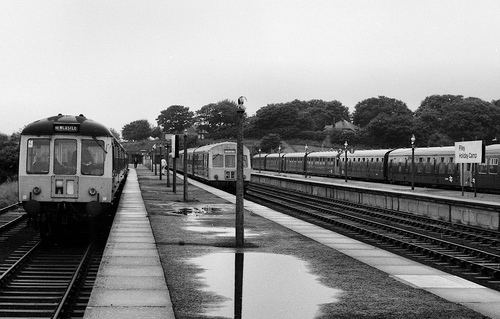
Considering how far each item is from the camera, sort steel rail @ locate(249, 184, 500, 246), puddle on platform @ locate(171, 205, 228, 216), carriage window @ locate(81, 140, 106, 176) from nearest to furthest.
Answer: carriage window @ locate(81, 140, 106, 176)
steel rail @ locate(249, 184, 500, 246)
puddle on platform @ locate(171, 205, 228, 216)

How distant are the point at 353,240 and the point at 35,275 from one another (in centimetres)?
963

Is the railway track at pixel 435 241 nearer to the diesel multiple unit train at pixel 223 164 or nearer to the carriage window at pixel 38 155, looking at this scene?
the carriage window at pixel 38 155

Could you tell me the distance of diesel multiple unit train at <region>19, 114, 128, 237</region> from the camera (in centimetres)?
1702

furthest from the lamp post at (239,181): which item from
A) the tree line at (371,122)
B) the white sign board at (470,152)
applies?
the tree line at (371,122)

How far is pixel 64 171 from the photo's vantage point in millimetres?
17188

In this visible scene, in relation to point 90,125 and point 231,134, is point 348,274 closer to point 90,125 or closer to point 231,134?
point 90,125

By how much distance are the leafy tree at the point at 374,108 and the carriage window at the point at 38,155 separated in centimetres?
14480

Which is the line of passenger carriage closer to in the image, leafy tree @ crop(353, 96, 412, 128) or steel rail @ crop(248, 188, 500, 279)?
steel rail @ crop(248, 188, 500, 279)

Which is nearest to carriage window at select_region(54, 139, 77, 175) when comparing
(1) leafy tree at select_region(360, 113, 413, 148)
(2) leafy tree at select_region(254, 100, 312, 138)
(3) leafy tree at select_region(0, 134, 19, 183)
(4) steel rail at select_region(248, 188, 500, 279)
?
(4) steel rail at select_region(248, 188, 500, 279)

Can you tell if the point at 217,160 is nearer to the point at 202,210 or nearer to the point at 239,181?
the point at 202,210

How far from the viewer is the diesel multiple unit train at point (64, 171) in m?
17.0

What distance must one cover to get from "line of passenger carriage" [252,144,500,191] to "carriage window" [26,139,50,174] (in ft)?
70.8

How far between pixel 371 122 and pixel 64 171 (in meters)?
109

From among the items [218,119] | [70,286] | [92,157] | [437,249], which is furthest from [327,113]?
[70,286]
